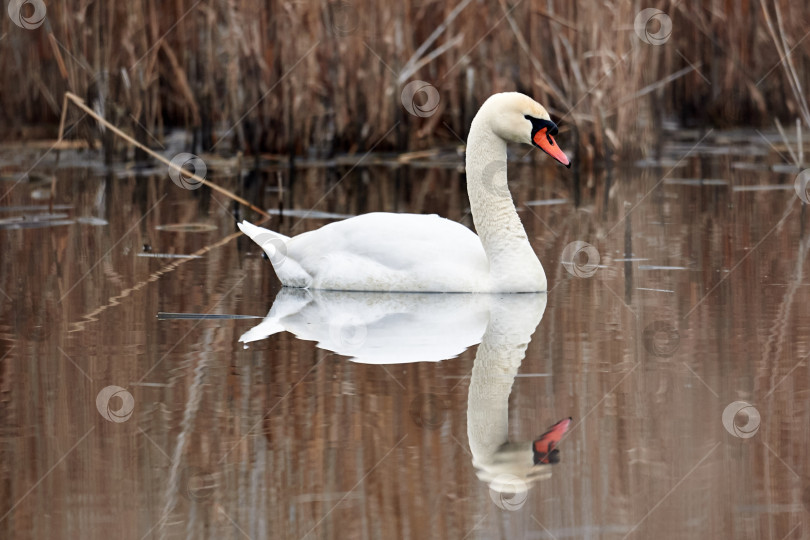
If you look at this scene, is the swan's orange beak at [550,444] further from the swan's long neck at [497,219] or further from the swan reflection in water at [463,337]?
the swan's long neck at [497,219]

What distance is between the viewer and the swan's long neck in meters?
6.74

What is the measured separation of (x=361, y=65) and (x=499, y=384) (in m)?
7.74

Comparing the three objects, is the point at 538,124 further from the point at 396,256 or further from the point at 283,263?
the point at 283,263

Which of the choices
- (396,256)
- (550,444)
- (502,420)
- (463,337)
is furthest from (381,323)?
(550,444)

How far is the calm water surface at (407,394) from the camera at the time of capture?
366 centimetres

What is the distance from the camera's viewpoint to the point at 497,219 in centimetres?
688

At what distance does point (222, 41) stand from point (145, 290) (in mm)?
5630

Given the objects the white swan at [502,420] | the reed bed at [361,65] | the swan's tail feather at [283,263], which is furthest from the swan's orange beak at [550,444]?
the reed bed at [361,65]

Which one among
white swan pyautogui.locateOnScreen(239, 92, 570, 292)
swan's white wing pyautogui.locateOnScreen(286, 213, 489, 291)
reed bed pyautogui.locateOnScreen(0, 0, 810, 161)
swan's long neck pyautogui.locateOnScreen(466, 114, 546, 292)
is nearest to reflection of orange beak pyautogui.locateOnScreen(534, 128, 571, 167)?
white swan pyautogui.locateOnScreen(239, 92, 570, 292)

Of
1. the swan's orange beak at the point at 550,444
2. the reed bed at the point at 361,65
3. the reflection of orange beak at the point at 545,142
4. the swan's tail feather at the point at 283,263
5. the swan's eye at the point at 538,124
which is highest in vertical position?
the reed bed at the point at 361,65

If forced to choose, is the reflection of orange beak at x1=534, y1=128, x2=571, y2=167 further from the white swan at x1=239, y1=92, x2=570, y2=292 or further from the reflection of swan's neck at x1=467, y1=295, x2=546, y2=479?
the reflection of swan's neck at x1=467, y1=295, x2=546, y2=479

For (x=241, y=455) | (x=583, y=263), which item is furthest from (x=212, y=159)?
(x=241, y=455)

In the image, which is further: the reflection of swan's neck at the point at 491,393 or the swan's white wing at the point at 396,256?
the swan's white wing at the point at 396,256

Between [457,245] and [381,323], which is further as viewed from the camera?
[457,245]
